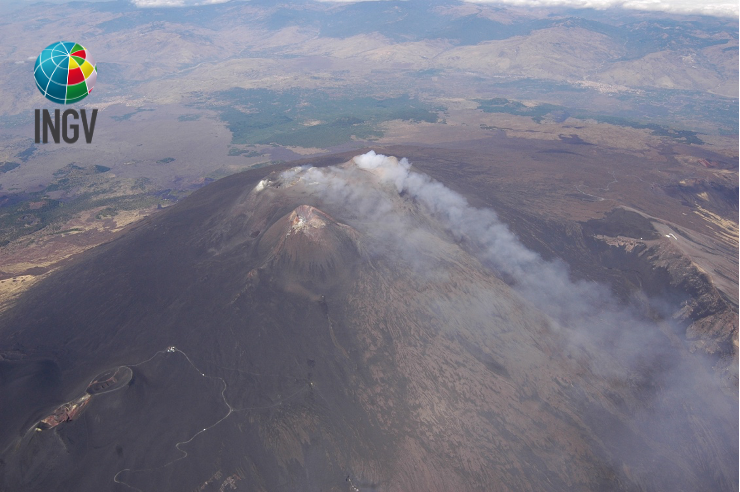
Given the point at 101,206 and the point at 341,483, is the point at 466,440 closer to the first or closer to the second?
the point at 341,483

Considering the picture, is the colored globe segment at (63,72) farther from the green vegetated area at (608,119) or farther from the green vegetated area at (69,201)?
Answer: the green vegetated area at (608,119)

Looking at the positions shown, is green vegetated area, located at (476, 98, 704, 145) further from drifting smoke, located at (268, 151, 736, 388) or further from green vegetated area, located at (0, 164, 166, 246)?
green vegetated area, located at (0, 164, 166, 246)

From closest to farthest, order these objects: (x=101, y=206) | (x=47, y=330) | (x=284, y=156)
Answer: (x=47, y=330) → (x=101, y=206) → (x=284, y=156)

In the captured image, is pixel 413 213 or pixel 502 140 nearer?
pixel 413 213

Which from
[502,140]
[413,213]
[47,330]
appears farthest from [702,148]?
[47,330]

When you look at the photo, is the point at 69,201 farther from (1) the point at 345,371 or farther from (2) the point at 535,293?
A: (2) the point at 535,293

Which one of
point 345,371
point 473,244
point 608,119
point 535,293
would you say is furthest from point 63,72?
point 608,119
